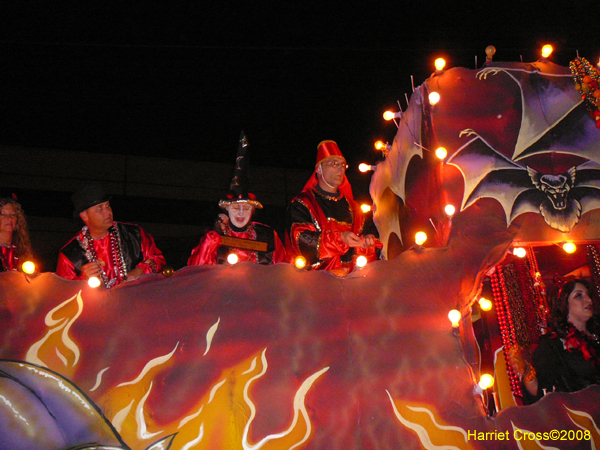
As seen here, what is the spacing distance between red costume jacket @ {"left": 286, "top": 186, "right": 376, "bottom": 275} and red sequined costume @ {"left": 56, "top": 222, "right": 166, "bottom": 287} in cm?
93

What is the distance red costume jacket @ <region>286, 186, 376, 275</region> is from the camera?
3299 mm

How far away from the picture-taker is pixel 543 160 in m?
2.97

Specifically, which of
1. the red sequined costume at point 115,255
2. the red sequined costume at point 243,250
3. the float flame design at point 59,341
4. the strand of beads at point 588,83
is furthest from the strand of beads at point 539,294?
the float flame design at point 59,341

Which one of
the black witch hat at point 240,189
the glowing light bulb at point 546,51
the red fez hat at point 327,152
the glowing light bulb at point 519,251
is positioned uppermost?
the glowing light bulb at point 546,51

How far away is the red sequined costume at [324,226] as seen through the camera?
10.8ft

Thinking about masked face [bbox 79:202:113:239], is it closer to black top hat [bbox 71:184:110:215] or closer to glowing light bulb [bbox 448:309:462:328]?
black top hat [bbox 71:184:110:215]

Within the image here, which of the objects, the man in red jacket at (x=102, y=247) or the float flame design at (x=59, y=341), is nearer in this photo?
the float flame design at (x=59, y=341)

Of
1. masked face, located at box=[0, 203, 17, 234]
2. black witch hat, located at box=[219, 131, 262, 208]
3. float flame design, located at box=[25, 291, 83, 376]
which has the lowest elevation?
float flame design, located at box=[25, 291, 83, 376]

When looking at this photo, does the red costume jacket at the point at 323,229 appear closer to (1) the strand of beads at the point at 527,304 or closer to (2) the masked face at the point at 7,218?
(1) the strand of beads at the point at 527,304

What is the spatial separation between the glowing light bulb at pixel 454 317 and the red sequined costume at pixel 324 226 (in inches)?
31.7

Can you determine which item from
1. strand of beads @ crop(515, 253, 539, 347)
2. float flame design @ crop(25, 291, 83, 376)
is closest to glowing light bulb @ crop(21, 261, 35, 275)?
float flame design @ crop(25, 291, 83, 376)

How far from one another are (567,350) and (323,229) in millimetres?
1664

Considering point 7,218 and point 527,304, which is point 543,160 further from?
point 7,218

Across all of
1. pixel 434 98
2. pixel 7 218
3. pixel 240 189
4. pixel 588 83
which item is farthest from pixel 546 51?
pixel 7 218
